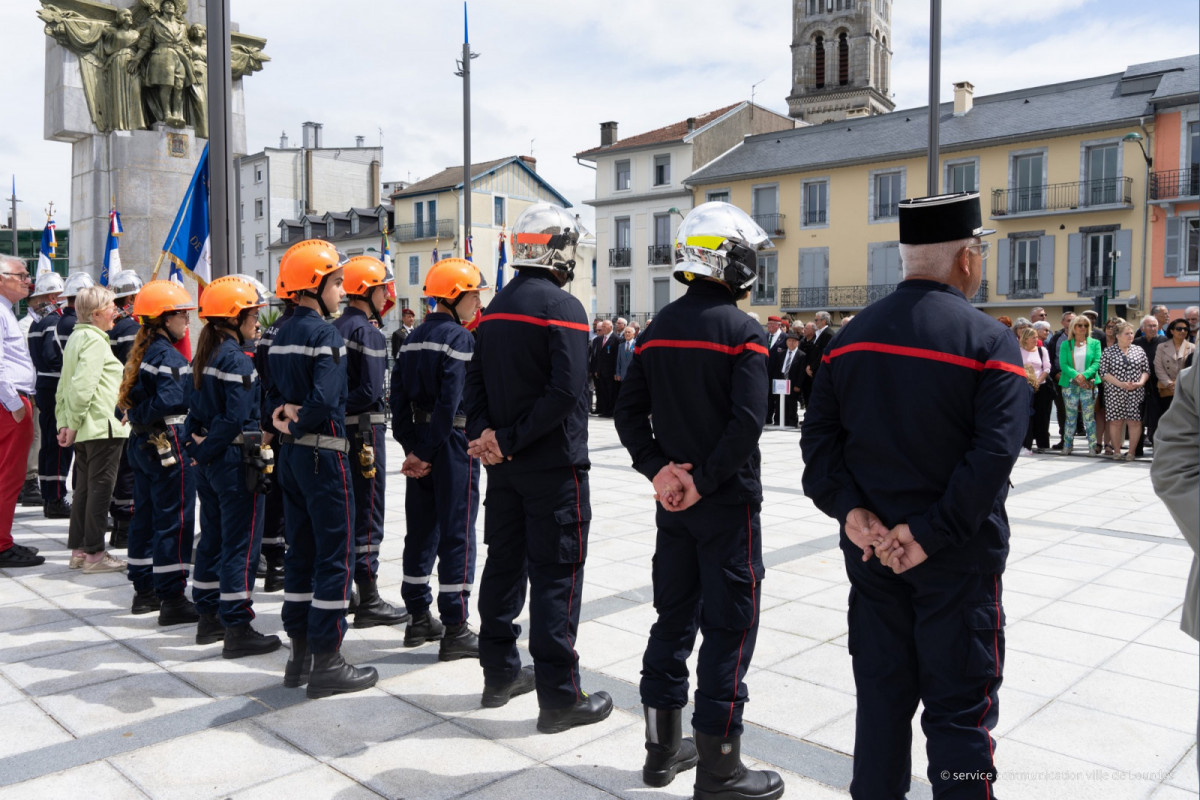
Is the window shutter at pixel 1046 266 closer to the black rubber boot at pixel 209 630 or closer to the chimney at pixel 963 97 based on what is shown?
the chimney at pixel 963 97

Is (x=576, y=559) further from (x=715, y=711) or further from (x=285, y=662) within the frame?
(x=285, y=662)

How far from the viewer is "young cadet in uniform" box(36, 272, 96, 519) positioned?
29.3ft

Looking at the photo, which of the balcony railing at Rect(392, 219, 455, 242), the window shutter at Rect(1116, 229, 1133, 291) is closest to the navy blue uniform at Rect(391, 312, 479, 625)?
the window shutter at Rect(1116, 229, 1133, 291)

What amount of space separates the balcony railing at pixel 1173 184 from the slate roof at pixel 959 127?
90.1 inches

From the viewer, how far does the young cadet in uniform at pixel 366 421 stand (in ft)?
18.6

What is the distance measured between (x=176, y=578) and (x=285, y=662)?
1.14m

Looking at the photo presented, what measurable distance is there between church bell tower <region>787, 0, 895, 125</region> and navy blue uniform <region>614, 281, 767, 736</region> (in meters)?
73.2

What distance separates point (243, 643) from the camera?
5.12m

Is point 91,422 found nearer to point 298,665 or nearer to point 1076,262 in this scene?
point 298,665

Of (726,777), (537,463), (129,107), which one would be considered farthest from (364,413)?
(129,107)

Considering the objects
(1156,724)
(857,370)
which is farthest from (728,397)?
(1156,724)

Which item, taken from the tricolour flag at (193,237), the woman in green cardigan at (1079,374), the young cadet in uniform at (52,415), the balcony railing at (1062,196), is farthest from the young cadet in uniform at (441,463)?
the balcony railing at (1062,196)

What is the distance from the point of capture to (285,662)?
5059 mm

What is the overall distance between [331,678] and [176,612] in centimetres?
174
